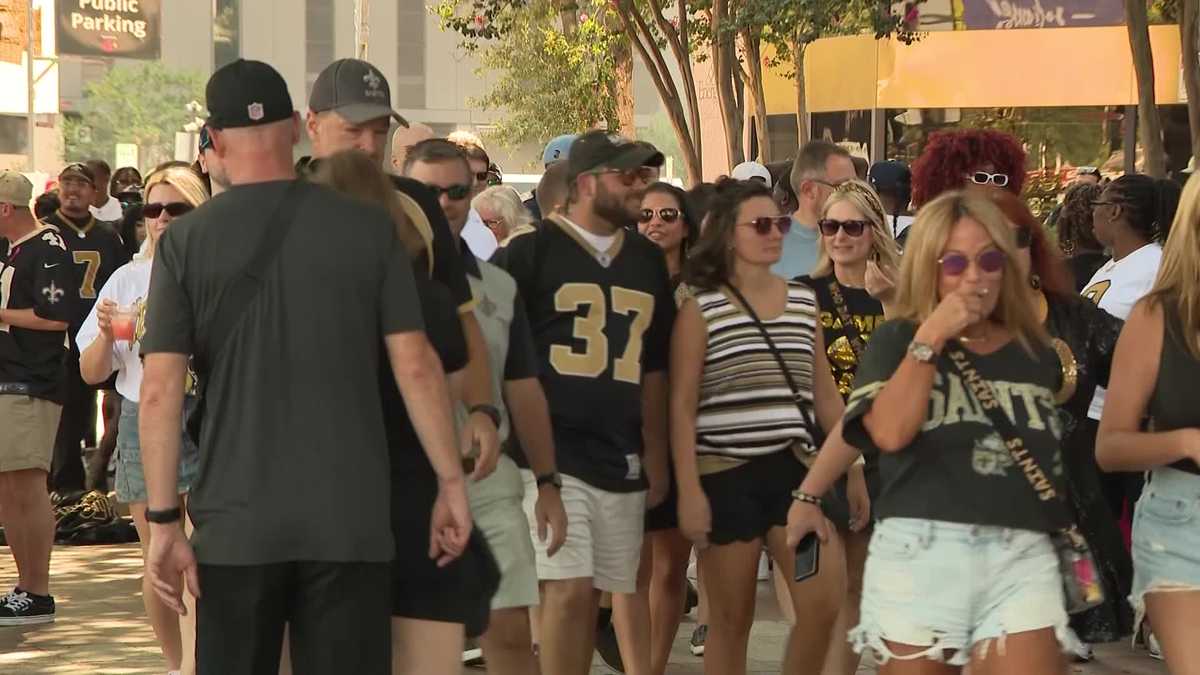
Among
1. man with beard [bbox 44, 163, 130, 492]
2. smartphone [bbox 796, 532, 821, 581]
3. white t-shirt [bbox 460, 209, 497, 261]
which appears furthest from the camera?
man with beard [bbox 44, 163, 130, 492]

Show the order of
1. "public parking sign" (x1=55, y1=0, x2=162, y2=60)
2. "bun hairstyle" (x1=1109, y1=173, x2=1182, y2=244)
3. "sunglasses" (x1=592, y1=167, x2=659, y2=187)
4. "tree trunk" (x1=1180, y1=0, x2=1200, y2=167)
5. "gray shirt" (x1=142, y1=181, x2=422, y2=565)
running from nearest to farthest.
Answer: "gray shirt" (x1=142, y1=181, x2=422, y2=565) < "sunglasses" (x1=592, y1=167, x2=659, y2=187) < "bun hairstyle" (x1=1109, y1=173, x2=1182, y2=244) < "tree trunk" (x1=1180, y1=0, x2=1200, y2=167) < "public parking sign" (x1=55, y1=0, x2=162, y2=60)

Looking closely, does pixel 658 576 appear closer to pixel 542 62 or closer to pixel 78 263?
pixel 78 263

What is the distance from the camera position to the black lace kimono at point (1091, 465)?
17.2ft

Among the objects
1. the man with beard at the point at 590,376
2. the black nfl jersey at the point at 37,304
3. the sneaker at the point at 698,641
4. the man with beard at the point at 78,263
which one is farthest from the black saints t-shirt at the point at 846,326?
the man with beard at the point at 78,263

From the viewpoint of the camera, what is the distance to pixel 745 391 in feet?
22.2

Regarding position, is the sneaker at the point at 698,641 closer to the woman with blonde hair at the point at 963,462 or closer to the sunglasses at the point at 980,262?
the woman with blonde hair at the point at 963,462

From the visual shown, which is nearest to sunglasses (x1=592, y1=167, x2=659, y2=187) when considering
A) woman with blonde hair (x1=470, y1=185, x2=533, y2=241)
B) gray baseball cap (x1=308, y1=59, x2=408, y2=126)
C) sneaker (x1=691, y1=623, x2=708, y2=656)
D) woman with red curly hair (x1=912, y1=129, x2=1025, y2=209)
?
woman with red curly hair (x1=912, y1=129, x2=1025, y2=209)

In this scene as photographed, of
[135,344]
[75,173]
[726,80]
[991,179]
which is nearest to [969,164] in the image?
[991,179]

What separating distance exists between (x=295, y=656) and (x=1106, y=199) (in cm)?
Answer: 473

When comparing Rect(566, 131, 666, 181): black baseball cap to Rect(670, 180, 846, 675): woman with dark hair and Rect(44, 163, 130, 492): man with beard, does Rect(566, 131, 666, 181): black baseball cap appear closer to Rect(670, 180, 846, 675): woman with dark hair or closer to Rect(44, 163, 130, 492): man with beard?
Rect(670, 180, 846, 675): woman with dark hair

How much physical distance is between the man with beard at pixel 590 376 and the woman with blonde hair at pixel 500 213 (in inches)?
129

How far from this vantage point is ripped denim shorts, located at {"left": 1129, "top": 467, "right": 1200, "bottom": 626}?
203 inches

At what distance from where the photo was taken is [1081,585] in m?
4.93

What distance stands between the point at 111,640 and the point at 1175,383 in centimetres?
565
